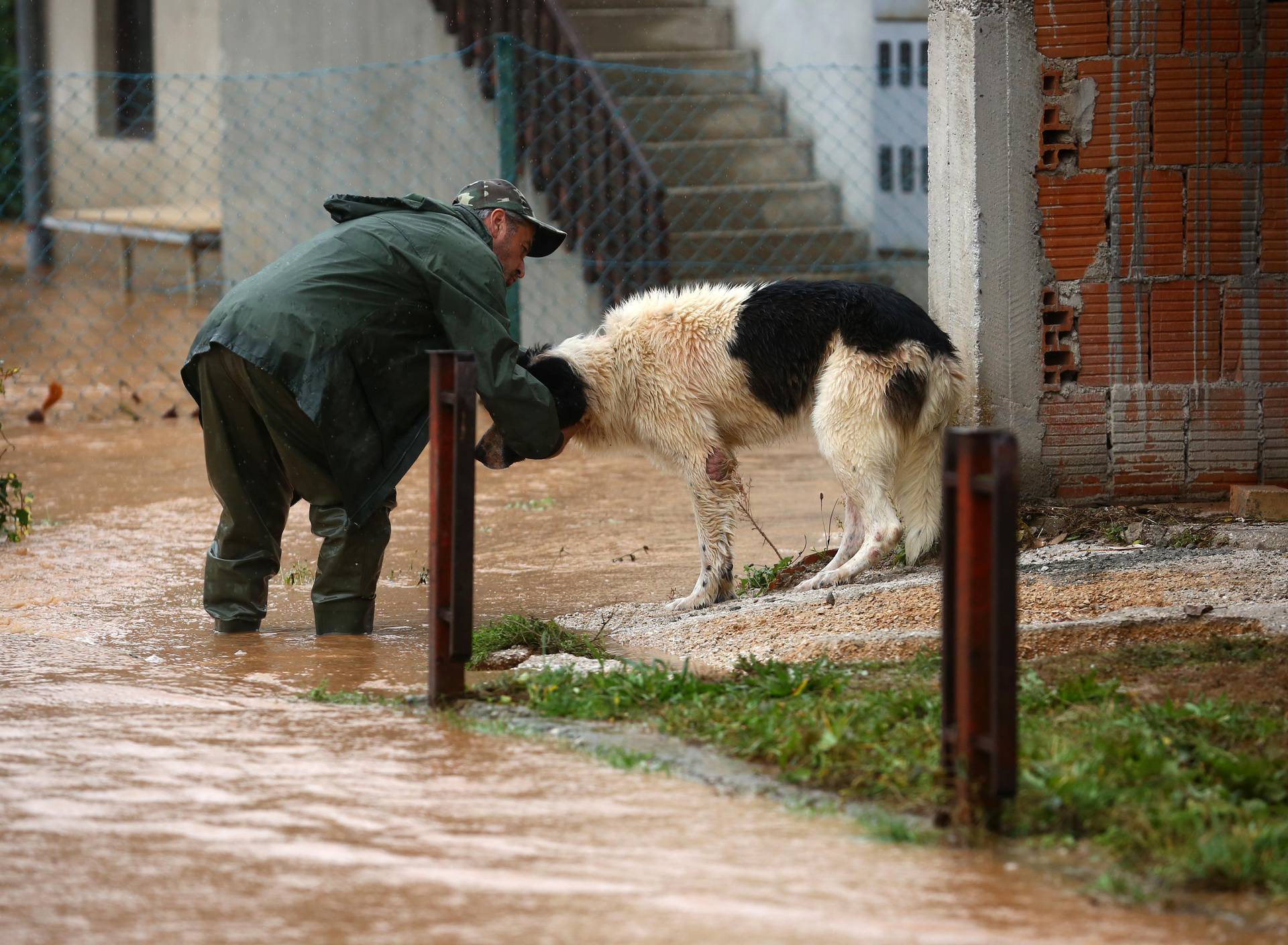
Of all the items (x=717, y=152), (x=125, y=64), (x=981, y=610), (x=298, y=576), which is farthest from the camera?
(x=125, y=64)

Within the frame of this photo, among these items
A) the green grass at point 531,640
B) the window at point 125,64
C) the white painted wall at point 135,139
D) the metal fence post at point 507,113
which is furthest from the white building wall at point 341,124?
the green grass at point 531,640

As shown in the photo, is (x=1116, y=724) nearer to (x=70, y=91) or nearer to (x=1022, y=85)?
(x=1022, y=85)

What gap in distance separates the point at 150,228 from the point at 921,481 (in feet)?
35.6

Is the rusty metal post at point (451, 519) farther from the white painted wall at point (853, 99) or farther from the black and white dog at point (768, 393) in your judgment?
the white painted wall at point (853, 99)

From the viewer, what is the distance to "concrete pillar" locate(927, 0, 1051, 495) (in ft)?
19.0

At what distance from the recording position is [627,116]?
12.9 meters

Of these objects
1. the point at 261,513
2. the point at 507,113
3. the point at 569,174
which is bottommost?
the point at 261,513

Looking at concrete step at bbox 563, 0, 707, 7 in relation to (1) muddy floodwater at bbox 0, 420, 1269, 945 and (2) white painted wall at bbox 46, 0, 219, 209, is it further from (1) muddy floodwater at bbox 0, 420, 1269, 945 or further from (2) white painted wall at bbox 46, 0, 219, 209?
(1) muddy floodwater at bbox 0, 420, 1269, 945

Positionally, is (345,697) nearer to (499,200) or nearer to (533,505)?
(499,200)

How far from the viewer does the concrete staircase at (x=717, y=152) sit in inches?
490

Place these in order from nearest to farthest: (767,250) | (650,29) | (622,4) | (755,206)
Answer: (767,250), (755,206), (650,29), (622,4)

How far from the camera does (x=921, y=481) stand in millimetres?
5875

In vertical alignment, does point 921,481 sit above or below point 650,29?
below

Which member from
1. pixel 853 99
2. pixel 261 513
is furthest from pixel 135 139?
pixel 261 513
